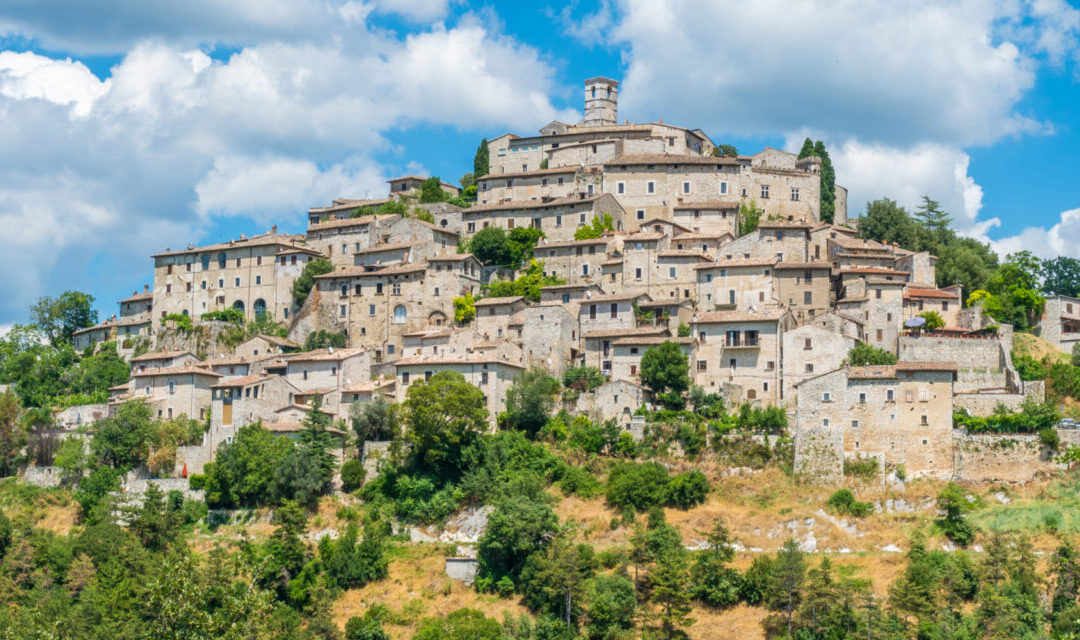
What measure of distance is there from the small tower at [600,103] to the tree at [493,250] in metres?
24.0

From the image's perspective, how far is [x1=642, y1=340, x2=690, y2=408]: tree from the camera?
66.4 m

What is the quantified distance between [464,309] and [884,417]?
28.9 metres

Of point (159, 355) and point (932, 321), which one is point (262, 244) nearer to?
point (159, 355)

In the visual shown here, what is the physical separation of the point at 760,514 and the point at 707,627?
7.32 meters

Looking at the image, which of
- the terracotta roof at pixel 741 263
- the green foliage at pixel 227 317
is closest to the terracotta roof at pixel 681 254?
the terracotta roof at pixel 741 263

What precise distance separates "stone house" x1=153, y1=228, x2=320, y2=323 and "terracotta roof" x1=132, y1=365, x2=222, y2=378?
1425 cm

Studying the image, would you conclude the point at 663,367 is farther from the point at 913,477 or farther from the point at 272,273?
the point at 272,273

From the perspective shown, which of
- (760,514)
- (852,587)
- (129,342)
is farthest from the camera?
(129,342)

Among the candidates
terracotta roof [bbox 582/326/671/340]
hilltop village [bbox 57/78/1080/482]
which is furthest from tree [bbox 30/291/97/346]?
terracotta roof [bbox 582/326/671/340]

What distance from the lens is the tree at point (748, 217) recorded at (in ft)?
280

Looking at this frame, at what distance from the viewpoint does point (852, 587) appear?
5253cm

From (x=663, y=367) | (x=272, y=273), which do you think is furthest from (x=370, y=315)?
(x=663, y=367)

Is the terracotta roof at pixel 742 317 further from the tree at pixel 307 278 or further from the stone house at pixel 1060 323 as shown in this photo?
the tree at pixel 307 278

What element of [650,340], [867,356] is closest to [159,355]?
[650,340]
